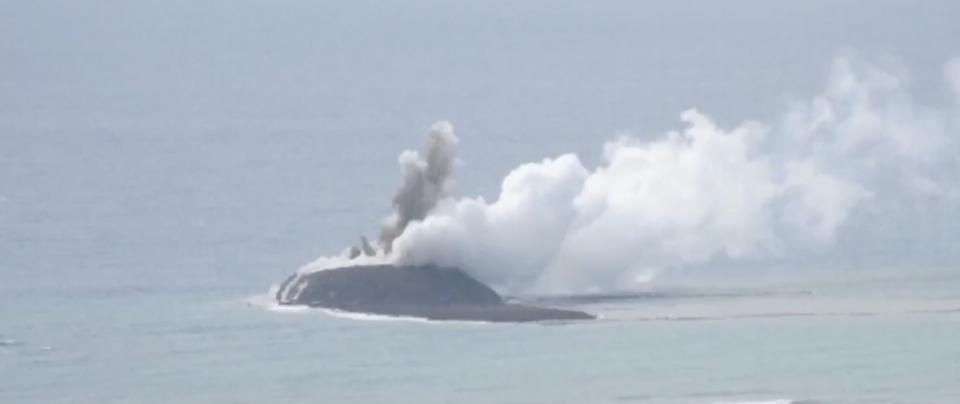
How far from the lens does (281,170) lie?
154000mm

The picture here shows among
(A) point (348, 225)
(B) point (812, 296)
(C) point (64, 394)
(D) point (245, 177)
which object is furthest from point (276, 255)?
(D) point (245, 177)

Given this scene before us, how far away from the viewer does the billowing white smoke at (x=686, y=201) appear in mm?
89062

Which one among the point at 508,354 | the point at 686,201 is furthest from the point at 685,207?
the point at 508,354

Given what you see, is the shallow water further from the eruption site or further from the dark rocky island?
the eruption site

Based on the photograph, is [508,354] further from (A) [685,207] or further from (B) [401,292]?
(A) [685,207]

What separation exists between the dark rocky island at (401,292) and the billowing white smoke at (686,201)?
750mm

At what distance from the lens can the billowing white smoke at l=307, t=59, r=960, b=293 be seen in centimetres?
8906

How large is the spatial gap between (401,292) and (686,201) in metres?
16.6

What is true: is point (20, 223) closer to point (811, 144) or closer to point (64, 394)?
point (811, 144)

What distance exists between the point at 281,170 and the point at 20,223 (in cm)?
3500

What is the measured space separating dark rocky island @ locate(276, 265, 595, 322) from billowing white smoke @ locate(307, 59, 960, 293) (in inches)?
29.5

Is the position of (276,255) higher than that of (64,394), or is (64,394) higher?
(276,255)

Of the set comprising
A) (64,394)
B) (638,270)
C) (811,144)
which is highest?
(811,144)

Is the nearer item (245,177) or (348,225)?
(348,225)
